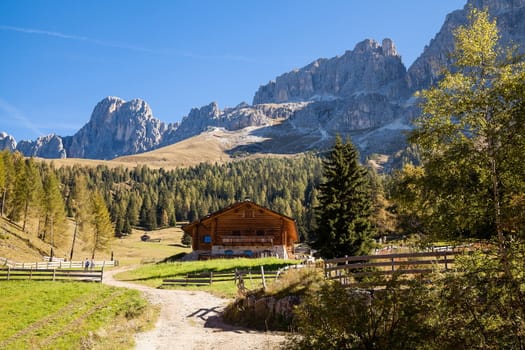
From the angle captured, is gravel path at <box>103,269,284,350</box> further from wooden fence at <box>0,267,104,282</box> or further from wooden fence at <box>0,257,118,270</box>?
wooden fence at <box>0,257,118,270</box>

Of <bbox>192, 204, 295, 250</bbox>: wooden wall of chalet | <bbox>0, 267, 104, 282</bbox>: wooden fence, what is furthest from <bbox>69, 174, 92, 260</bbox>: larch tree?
<bbox>0, 267, 104, 282</bbox>: wooden fence

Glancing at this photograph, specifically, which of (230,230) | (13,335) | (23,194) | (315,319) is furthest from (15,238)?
(315,319)

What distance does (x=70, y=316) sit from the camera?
23.7 m

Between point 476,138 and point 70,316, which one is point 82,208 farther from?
point 476,138

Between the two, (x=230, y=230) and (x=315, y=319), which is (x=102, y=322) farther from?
(x=230, y=230)

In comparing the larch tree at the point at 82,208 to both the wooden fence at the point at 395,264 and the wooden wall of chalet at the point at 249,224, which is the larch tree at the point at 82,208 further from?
the wooden fence at the point at 395,264

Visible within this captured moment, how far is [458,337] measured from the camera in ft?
27.1

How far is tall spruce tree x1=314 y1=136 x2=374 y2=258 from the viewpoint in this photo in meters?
34.0

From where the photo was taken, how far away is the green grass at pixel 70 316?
20.0 meters

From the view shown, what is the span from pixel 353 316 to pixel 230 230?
147 ft

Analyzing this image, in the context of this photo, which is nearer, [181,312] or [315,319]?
[315,319]

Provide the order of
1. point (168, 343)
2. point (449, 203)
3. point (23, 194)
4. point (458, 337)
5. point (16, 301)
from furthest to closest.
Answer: point (23, 194)
point (16, 301)
point (168, 343)
point (449, 203)
point (458, 337)

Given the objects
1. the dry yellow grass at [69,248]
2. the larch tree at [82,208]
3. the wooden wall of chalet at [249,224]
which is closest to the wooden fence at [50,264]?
the dry yellow grass at [69,248]

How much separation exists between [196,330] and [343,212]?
1811cm
